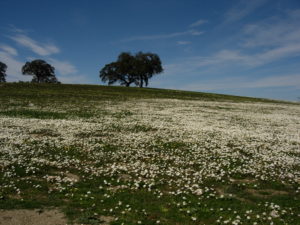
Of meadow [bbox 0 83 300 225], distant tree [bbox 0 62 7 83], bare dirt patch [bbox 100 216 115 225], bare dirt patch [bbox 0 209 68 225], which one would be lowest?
bare dirt patch [bbox 0 209 68 225]

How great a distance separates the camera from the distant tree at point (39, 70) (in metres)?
122

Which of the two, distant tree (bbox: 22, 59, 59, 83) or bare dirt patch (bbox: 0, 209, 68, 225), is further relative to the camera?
distant tree (bbox: 22, 59, 59, 83)

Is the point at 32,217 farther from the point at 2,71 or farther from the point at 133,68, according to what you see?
the point at 2,71

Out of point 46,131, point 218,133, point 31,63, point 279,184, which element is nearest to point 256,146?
point 218,133

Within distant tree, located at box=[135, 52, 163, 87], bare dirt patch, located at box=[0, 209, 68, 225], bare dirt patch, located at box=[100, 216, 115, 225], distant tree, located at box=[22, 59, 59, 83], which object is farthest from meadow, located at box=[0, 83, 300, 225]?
distant tree, located at box=[22, 59, 59, 83]

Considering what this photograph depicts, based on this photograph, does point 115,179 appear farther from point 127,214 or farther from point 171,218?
point 171,218

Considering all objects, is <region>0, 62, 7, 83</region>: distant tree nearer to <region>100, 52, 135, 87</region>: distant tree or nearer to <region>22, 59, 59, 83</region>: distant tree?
<region>22, 59, 59, 83</region>: distant tree

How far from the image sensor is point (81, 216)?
8.22 m

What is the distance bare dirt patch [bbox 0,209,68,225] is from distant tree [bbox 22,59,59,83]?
420 ft

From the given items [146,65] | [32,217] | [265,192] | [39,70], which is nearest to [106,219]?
[32,217]

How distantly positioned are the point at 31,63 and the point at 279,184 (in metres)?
131

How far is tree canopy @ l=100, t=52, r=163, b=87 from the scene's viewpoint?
11312 cm

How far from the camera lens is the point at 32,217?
26.7ft

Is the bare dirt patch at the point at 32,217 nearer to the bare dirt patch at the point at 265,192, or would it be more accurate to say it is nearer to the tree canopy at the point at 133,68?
the bare dirt patch at the point at 265,192
